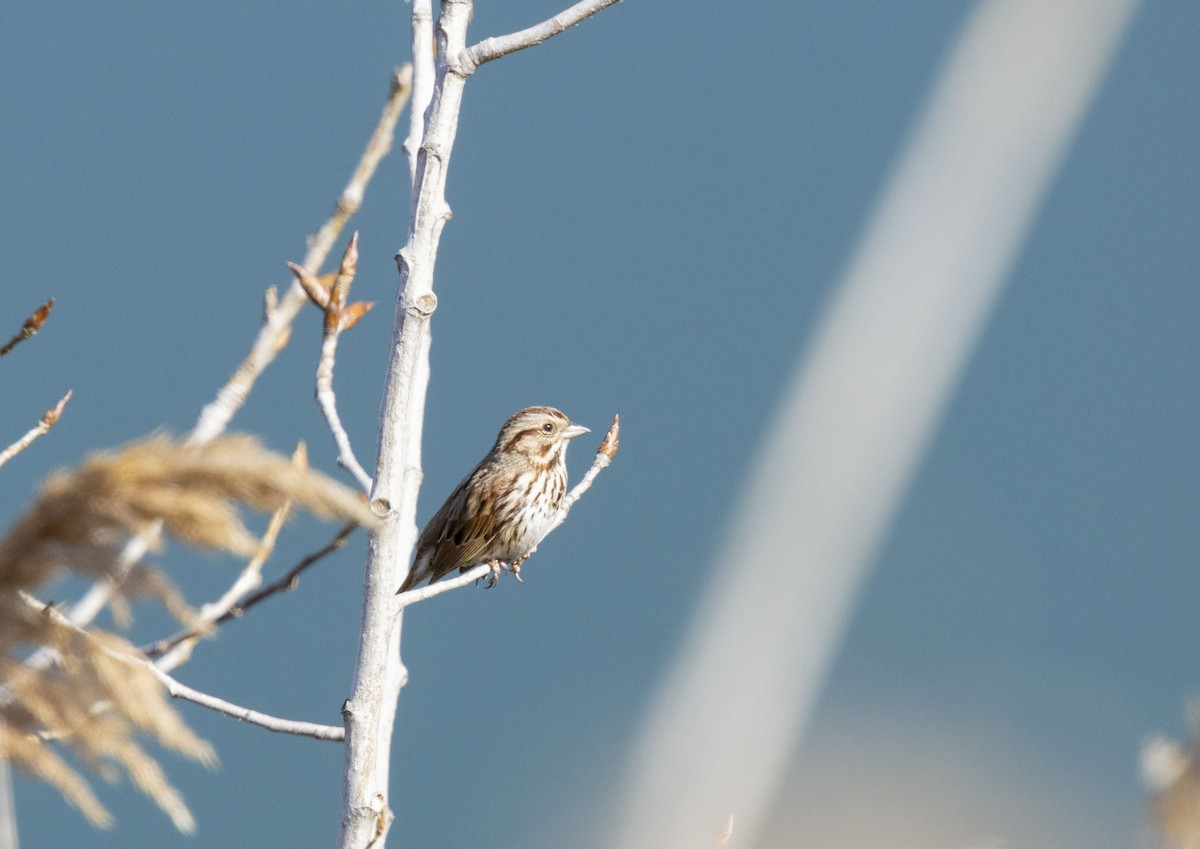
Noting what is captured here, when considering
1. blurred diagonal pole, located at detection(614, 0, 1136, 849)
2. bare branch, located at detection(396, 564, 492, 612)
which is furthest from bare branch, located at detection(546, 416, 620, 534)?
blurred diagonal pole, located at detection(614, 0, 1136, 849)

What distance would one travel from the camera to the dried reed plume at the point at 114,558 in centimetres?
141

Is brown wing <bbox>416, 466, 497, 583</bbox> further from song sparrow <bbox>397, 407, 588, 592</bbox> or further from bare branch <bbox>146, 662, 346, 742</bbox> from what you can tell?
bare branch <bbox>146, 662, 346, 742</bbox>

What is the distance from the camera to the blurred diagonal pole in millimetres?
1716

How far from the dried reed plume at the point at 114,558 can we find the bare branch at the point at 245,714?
2.95ft

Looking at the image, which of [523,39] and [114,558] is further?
[523,39]

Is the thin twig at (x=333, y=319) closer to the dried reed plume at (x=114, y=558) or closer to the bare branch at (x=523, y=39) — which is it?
the bare branch at (x=523, y=39)

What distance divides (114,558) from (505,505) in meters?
3.70

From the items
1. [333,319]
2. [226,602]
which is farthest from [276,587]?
[333,319]

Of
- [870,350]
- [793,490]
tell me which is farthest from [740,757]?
[870,350]

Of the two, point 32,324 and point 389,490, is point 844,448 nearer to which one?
point 389,490

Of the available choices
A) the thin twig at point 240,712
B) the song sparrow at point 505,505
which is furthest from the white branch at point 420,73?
the song sparrow at point 505,505

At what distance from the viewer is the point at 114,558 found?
1.46 meters

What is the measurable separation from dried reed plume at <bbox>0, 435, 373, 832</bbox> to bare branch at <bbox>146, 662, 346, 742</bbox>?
898 millimetres

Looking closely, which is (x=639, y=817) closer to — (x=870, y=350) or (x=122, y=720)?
(x=122, y=720)
